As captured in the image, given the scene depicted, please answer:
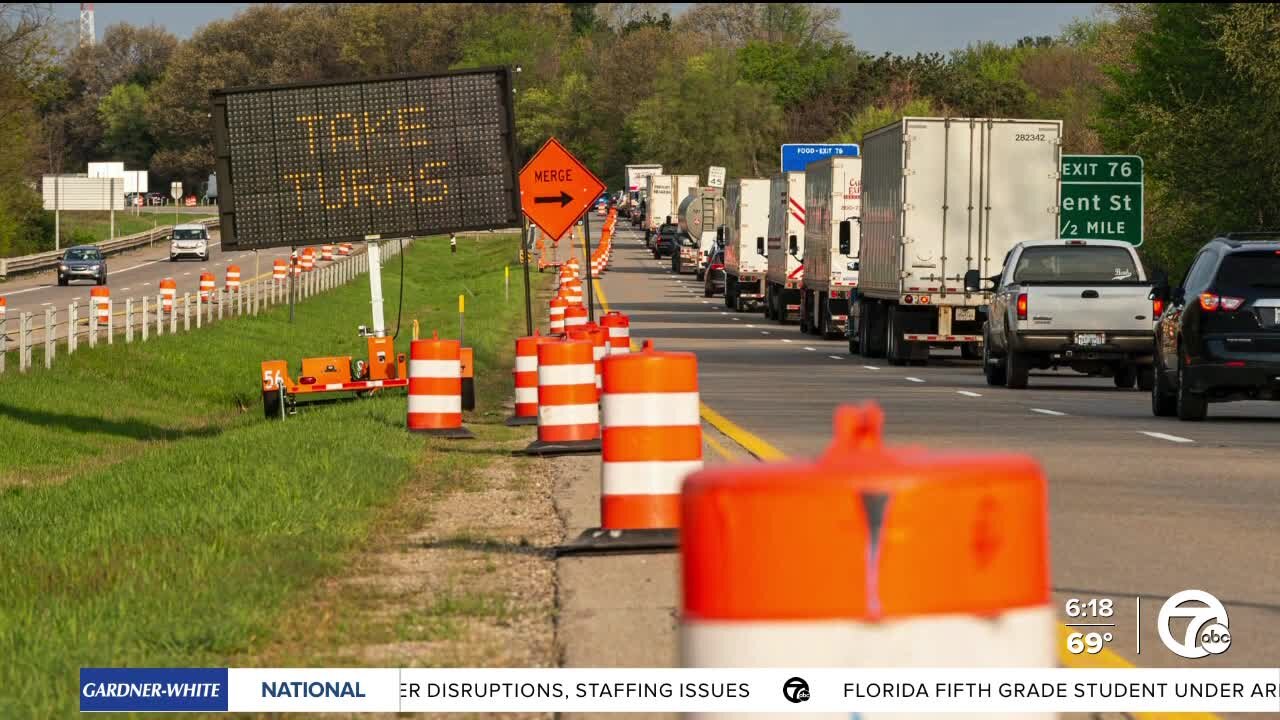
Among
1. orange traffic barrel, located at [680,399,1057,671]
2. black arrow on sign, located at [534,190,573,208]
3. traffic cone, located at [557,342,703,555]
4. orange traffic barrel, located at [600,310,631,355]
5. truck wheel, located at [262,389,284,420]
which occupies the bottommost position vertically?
truck wheel, located at [262,389,284,420]

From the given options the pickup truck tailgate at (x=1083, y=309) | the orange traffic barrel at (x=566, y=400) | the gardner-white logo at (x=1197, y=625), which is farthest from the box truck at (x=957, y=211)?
the gardner-white logo at (x=1197, y=625)

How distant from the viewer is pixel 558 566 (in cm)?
1099

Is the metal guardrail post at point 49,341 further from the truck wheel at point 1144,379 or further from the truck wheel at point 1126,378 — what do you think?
the truck wheel at point 1144,379

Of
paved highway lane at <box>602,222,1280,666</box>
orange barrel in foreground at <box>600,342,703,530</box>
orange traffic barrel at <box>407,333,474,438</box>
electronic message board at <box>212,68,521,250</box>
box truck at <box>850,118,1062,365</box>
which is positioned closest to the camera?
paved highway lane at <box>602,222,1280,666</box>

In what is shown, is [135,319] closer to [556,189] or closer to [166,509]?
[556,189]

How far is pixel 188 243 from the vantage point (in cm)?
10394

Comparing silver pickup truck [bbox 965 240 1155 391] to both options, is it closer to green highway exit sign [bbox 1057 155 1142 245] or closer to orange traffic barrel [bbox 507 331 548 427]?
orange traffic barrel [bbox 507 331 548 427]

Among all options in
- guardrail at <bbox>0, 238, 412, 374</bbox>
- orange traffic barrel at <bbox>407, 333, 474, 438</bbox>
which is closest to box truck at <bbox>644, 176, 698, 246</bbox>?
guardrail at <bbox>0, 238, 412, 374</bbox>

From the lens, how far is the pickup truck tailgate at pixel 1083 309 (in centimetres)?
2831

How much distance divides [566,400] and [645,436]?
20.6ft

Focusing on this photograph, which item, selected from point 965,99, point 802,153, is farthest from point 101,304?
point 965,99

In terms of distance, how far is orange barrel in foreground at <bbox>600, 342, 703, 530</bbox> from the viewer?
11.5m

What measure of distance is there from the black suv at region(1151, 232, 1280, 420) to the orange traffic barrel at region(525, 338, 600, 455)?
21.9 ft

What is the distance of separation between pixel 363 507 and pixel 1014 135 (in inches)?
929
